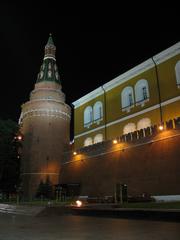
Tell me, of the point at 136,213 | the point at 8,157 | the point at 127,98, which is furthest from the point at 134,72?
the point at 136,213

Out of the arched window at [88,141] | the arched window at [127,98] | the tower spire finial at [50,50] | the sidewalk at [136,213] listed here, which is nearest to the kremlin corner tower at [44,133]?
the tower spire finial at [50,50]

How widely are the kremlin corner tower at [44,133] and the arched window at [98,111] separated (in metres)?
5.79

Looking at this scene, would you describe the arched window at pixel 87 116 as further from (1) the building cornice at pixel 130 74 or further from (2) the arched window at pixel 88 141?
(1) the building cornice at pixel 130 74

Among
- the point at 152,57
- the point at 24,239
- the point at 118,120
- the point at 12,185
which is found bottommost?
the point at 24,239

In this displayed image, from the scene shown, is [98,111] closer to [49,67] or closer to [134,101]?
[134,101]

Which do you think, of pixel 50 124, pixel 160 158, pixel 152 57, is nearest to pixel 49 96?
pixel 50 124

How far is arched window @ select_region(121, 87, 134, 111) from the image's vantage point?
2656 centimetres

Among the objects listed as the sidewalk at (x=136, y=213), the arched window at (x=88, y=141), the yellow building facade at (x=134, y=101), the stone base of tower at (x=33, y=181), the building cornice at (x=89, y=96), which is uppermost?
→ the building cornice at (x=89, y=96)

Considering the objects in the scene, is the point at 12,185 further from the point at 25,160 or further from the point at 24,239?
the point at 24,239

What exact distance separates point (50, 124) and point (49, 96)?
3.99 metres

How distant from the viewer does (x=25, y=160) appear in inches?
1278

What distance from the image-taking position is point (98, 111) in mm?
30719

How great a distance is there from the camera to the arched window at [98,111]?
3019cm

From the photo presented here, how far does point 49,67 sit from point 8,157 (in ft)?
49.2
